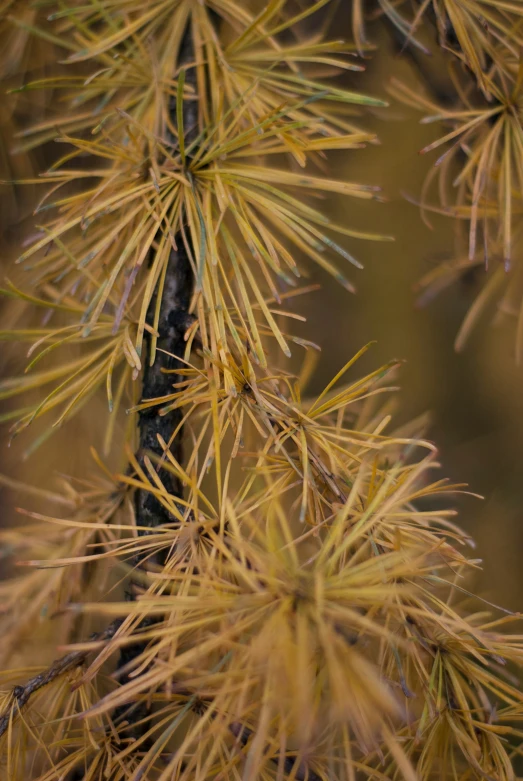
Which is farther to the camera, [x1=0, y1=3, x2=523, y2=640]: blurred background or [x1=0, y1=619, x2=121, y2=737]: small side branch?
[x1=0, y1=3, x2=523, y2=640]: blurred background

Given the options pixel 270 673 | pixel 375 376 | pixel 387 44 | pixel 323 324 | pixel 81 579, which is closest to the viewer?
pixel 270 673

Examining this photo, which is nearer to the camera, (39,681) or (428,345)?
(39,681)

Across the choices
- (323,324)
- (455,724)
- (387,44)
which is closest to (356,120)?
(387,44)

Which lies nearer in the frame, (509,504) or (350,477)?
(350,477)

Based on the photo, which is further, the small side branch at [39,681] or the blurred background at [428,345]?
the blurred background at [428,345]

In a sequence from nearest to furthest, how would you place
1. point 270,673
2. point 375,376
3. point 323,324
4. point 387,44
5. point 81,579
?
point 270,673 < point 375,376 < point 81,579 < point 387,44 < point 323,324

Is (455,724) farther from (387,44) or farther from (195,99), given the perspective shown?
(387,44)

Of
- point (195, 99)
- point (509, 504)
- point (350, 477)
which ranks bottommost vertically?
point (509, 504)

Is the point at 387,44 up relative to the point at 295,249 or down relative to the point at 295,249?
up
